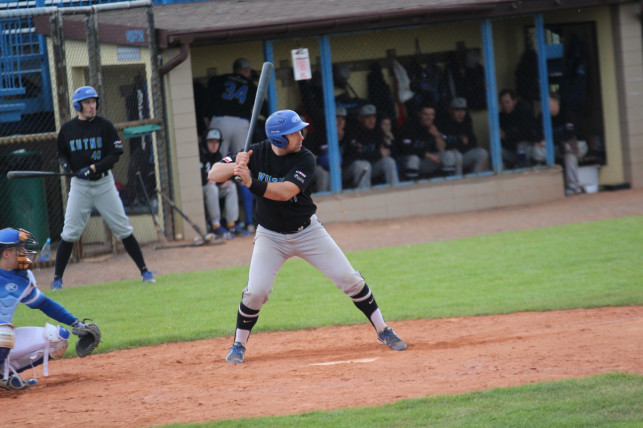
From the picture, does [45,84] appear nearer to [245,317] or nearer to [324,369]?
[245,317]

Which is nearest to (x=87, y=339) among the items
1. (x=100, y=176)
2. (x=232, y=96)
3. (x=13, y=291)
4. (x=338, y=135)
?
(x=13, y=291)

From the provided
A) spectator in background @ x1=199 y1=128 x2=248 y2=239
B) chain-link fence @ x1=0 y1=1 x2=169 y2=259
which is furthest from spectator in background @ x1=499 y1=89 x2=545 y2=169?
chain-link fence @ x1=0 y1=1 x2=169 y2=259

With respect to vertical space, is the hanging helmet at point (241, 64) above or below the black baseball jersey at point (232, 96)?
above

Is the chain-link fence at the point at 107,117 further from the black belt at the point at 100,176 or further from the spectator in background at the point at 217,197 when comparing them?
the black belt at the point at 100,176

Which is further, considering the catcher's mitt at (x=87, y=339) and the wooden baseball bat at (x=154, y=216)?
the wooden baseball bat at (x=154, y=216)

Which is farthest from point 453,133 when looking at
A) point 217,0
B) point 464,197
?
point 217,0

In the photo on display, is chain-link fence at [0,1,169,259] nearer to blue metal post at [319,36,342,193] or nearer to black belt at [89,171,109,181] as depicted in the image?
black belt at [89,171,109,181]

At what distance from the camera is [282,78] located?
14.7 m

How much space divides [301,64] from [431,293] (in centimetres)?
596

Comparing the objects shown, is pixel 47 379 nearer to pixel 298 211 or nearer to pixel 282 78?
pixel 298 211

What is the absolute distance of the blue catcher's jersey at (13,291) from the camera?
6.12m

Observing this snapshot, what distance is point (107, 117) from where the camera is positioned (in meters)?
12.5

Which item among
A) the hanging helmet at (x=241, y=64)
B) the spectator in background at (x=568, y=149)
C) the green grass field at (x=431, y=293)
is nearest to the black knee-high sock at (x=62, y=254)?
the green grass field at (x=431, y=293)

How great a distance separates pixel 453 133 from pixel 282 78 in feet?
10.2
